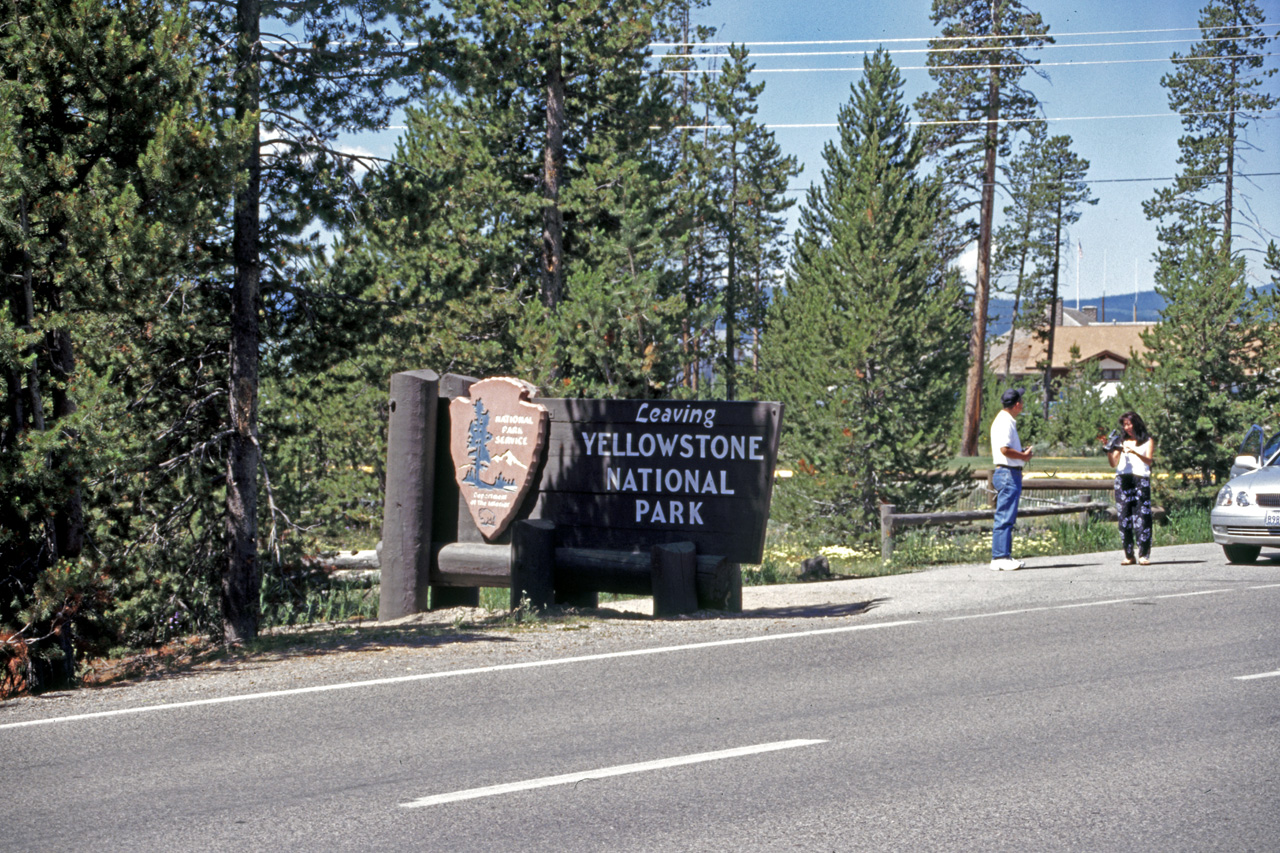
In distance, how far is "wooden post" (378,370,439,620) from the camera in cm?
1191

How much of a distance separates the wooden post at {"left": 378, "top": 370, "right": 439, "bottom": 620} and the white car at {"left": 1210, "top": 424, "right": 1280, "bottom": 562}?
895 cm

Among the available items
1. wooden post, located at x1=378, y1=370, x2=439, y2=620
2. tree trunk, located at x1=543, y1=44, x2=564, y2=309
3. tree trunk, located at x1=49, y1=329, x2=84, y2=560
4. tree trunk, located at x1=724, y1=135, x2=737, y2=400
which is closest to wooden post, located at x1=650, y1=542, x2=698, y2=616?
wooden post, located at x1=378, y1=370, x2=439, y2=620

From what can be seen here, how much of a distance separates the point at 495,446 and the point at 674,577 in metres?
2.31

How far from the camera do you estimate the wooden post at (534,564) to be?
1107 cm

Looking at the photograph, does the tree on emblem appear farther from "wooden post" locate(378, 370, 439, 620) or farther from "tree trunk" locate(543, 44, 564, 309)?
"tree trunk" locate(543, 44, 564, 309)

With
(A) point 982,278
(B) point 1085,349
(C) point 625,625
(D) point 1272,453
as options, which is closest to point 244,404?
(C) point 625,625

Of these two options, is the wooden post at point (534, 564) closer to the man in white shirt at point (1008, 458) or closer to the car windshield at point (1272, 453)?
the man in white shirt at point (1008, 458)

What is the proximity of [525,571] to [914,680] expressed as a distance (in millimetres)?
4559

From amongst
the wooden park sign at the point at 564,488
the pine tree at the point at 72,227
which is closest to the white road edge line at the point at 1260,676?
the wooden park sign at the point at 564,488

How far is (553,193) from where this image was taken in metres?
27.5

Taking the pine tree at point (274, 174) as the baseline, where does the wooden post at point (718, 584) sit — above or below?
below

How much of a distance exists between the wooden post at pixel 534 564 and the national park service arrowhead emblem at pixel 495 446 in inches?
19.5

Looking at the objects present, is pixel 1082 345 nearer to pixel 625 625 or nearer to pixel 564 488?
pixel 564 488

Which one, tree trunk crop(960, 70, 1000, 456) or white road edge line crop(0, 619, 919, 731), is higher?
tree trunk crop(960, 70, 1000, 456)
